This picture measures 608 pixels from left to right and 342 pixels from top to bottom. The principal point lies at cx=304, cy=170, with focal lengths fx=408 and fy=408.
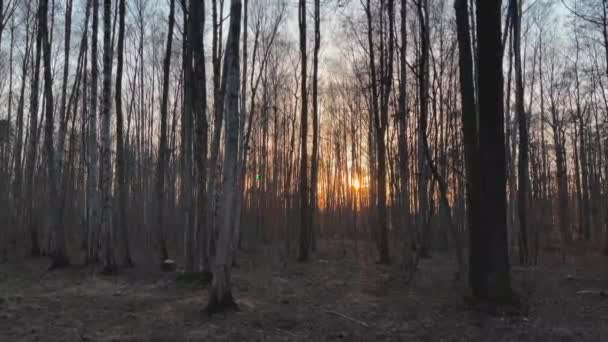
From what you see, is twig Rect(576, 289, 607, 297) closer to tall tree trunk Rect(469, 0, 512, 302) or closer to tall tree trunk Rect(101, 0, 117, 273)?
tall tree trunk Rect(469, 0, 512, 302)

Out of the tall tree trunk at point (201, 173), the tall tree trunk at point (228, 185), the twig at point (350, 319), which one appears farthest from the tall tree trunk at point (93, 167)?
the twig at point (350, 319)

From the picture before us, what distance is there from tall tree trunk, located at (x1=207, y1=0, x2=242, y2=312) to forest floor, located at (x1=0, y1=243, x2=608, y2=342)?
0.33 meters

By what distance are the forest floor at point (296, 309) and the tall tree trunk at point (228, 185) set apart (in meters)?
0.33

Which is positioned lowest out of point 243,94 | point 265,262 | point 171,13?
point 265,262

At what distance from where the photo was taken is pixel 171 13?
11773mm

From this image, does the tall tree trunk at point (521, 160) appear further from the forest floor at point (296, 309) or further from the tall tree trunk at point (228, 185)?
the tall tree trunk at point (228, 185)

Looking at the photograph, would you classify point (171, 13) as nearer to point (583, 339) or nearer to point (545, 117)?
point (583, 339)

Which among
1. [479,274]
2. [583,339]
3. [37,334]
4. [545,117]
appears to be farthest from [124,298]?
[545,117]

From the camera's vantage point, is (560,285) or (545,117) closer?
(560,285)

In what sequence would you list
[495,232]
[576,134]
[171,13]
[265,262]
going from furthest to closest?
[576,134], [265,262], [171,13], [495,232]

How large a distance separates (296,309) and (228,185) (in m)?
2.34

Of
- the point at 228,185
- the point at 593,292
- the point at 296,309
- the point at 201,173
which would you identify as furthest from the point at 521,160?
the point at 228,185

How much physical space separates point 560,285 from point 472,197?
4.00 meters

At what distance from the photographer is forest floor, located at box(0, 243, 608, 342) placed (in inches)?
202
